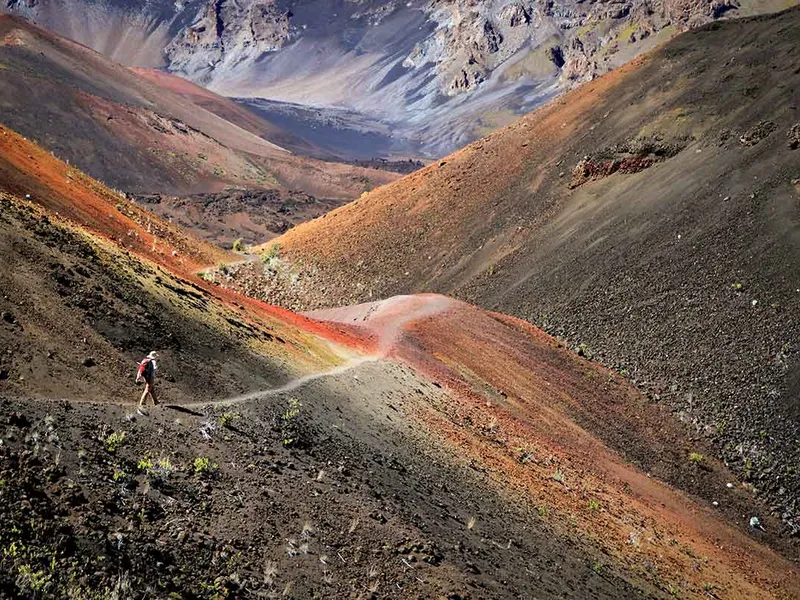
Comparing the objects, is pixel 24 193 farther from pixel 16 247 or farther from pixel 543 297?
pixel 543 297

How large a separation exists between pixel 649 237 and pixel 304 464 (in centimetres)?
2481

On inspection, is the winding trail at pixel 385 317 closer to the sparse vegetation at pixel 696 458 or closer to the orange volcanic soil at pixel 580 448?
the orange volcanic soil at pixel 580 448

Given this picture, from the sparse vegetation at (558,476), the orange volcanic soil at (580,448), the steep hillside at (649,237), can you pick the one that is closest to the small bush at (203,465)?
the orange volcanic soil at (580,448)

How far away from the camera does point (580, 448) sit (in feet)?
73.0

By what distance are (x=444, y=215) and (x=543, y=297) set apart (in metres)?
12.9

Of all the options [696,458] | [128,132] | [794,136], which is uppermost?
[794,136]

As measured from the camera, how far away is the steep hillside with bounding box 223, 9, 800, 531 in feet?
85.9

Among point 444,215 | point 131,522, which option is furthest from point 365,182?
point 131,522

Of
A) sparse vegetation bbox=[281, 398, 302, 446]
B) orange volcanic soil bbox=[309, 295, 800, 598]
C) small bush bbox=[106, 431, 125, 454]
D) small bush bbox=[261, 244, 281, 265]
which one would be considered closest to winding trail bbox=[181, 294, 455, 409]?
orange volcanic soil bbox=[309, 295, 800, 598]

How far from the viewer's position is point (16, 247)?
14141 mm

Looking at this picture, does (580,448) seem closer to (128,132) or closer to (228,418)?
(228,418)

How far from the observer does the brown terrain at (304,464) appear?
8883 millimetres

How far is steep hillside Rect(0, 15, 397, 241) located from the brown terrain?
2654 inches

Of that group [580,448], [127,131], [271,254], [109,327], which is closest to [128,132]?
[127,131]
